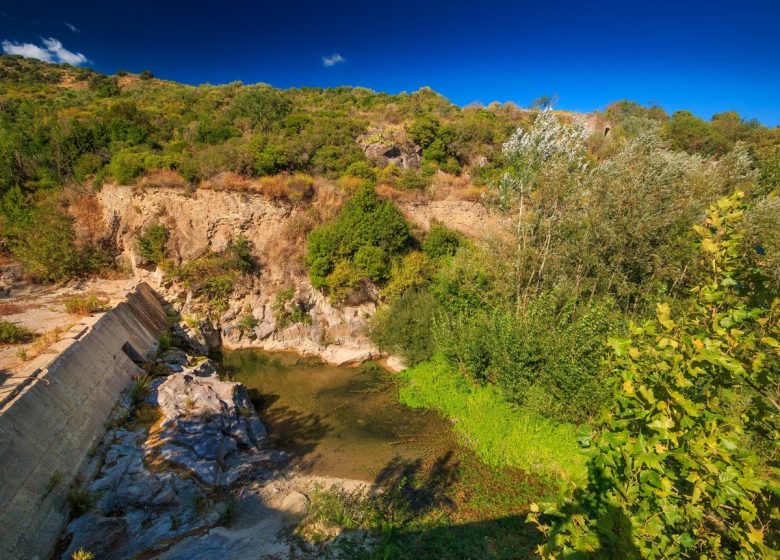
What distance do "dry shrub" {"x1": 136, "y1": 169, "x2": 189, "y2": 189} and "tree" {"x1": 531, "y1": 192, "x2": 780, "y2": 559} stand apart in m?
21.8

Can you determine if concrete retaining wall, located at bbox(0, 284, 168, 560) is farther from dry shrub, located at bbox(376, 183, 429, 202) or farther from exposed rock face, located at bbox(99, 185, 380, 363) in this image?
dry shrub, located at bbox(376, 183, 429, 202)

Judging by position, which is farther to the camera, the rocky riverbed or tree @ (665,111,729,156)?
tree @ (665,111,729,156)

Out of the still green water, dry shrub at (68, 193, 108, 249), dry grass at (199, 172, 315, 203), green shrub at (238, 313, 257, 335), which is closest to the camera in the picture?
the still green water

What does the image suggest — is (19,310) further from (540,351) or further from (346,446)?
(540,351)

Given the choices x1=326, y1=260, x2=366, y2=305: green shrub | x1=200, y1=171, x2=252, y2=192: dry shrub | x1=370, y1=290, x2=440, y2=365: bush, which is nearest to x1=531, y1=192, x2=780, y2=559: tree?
x1=370, y1=290, x2=440, y2=365: bush

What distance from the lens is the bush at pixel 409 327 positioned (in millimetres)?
14836

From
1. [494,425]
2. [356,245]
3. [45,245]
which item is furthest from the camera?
[356,245]

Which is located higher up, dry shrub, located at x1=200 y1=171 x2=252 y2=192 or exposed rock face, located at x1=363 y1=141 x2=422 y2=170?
exposed rock face, located at x1=363 y1=141 x2=422 y2=170

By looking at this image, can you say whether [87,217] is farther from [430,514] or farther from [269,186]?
[430,514]

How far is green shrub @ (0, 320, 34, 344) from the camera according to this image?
9.40 metres

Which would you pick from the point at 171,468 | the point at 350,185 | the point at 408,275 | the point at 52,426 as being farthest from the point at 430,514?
the point at 350,185

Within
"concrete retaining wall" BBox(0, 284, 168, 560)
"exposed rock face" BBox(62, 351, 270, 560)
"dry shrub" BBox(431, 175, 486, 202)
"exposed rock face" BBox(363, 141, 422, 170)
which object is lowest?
"exposed rock face" BBox(62, 351, 270, 560)

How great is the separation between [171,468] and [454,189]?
22.5 metres

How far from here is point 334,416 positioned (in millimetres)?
12289
